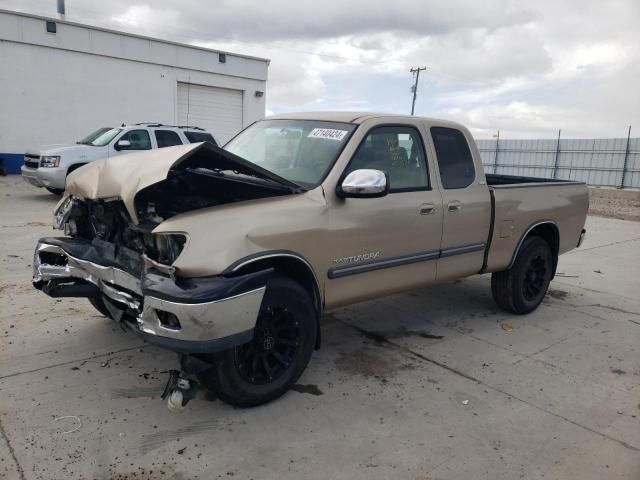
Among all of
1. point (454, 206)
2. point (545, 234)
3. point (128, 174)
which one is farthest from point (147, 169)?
point (545, 234)

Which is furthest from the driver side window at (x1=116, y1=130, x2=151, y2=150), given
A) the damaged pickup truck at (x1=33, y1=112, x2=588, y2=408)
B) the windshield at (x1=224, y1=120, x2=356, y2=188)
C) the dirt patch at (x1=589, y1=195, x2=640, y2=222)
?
the dirt patch at (x1=589, y1=195, x2=640, y2=222)

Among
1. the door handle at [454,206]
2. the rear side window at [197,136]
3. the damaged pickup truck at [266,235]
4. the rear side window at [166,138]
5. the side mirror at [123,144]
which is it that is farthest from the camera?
the rear side window at [197,136]

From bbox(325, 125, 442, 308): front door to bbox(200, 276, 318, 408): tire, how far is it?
329 mm

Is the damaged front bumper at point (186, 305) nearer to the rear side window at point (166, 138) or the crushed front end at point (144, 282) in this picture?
the crushed front end at point (144, 282)

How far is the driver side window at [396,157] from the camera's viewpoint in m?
4.02

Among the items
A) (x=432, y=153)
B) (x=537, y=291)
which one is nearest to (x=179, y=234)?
(x=432, y=153)

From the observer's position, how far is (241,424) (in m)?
3.22

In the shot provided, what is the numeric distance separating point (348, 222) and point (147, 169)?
1420mm

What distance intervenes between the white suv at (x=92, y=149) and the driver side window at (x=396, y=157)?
9.02 meters

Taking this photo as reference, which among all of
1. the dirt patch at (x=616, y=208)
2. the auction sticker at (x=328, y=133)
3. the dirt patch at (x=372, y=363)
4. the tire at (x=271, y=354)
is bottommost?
the dirt patch at (x=372, y=363)

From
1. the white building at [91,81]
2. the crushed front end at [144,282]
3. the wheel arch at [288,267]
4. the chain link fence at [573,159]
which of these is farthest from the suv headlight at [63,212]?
the chain link fence at [573,159]

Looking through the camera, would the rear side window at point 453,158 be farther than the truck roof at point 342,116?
Yes

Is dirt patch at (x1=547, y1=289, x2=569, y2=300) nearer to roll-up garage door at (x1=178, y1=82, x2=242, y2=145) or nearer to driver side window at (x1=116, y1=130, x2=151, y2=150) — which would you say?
driver side window at (x1=116, y1=130, x2=151, y2=150)

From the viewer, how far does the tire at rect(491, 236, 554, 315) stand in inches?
213
